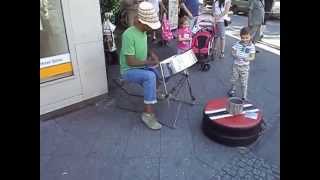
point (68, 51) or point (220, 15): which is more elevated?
point (220, 15)

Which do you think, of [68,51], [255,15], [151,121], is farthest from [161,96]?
[255,15]

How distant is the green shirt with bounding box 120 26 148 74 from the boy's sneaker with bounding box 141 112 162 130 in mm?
658

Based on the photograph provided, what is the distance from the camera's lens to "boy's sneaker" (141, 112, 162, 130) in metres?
3.72

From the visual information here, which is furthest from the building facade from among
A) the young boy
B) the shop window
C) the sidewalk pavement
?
the young boy

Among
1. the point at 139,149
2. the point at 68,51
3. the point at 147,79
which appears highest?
the point at 68,51

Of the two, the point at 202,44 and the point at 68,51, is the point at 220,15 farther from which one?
the point at 68,51

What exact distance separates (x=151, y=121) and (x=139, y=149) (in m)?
0.54

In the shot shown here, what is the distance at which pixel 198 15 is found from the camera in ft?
22.3

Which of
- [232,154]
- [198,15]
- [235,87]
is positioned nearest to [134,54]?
[232,154]

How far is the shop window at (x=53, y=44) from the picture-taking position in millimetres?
3699

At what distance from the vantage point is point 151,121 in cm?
376

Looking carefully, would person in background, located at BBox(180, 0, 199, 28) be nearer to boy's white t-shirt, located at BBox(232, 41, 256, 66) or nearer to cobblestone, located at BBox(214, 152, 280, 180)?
boy's white t-shirt, located at BBox(232, 41, 256, 66)
